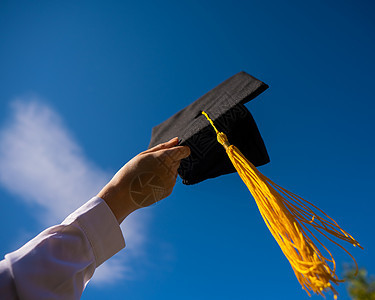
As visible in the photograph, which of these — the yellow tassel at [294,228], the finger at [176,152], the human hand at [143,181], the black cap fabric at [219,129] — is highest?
the black cap fabric at [219,129]

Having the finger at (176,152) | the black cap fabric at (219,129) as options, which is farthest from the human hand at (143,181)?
the black cap fabric at (219,129)

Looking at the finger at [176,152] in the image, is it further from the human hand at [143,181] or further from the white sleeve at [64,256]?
the white sleeve at [64,256]

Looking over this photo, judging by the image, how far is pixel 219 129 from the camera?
132 centimetres

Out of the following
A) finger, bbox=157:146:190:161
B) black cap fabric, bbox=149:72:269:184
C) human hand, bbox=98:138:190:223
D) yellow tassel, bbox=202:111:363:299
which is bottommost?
yellow tassel, bbox=202:111:363:299

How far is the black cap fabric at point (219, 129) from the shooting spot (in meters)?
1.29

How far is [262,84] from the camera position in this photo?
1.25 metres

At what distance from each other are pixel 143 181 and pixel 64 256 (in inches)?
19.1

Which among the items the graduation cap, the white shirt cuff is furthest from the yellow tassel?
the white shirt cuff

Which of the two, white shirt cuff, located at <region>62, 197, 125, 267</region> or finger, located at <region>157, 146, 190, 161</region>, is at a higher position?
finger, located at <region>157, 146, 190, 161</region>

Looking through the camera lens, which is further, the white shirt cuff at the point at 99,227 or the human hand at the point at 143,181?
the human hand at the point at 143,181

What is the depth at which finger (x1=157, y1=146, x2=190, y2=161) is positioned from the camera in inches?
45.8

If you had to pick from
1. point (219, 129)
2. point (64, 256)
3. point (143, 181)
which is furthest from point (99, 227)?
point (219, 129)

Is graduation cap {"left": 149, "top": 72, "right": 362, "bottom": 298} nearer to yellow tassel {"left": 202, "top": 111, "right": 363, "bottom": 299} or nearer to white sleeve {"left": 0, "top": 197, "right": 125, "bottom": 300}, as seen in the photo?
yellow tassel {"left": 202, "top": 111, "right": 363, "bottom": 299}

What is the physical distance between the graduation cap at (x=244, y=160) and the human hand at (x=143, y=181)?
0.15m
